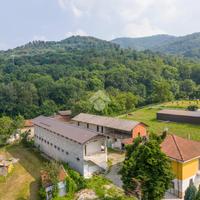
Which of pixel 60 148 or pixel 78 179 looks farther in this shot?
pixel 60 148

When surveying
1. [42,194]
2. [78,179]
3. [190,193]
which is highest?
[190,193]

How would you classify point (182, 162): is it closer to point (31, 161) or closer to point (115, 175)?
point (115, 175)

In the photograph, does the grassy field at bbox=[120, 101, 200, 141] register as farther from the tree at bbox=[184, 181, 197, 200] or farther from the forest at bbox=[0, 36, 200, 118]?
the tree at bbox=[184, 181, 197, 200]

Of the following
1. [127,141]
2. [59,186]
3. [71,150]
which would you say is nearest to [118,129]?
[127,141]

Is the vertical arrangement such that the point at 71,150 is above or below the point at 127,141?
above

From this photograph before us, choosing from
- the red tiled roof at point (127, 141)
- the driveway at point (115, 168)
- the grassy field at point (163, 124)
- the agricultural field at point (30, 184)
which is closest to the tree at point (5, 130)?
the agricultural field at point (30, 184)
